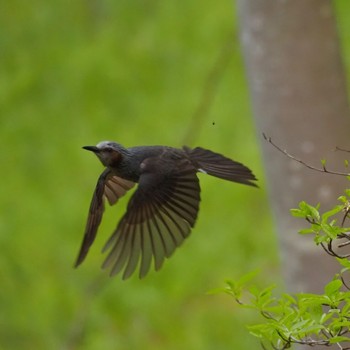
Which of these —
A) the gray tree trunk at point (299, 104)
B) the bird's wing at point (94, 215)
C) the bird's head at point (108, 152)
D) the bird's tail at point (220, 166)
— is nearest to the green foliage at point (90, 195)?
the gray tree trunk at point (299, 104)

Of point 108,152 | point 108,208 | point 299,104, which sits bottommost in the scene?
point 108,208

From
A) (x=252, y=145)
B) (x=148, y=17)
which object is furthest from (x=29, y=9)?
(x=252, y=145)

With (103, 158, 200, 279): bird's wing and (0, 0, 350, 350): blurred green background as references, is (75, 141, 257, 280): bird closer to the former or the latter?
(103, 158, 200, 279): bird's wing

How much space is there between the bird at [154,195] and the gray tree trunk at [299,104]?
1.29 metres

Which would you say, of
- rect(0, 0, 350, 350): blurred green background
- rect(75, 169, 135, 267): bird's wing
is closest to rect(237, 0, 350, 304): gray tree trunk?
rect(75, 169, 135, 267): bird's wing

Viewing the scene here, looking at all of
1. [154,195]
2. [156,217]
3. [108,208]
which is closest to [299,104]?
[156,217]

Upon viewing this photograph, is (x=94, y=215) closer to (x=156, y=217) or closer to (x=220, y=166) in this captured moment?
(x=156, y=217)

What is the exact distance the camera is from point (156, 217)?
3.04 meters

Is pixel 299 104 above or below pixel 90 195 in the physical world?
above

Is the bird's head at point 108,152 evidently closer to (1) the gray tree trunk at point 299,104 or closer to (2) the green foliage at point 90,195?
(1) the gray tree trunk at point 299,104

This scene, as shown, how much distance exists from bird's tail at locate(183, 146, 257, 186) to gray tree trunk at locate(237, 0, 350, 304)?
1.35 metres

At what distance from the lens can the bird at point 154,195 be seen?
109 inches

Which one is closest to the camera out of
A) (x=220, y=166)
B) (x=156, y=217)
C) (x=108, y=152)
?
(x=108, y=152)

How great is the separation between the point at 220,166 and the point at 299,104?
1.51 metres
